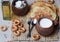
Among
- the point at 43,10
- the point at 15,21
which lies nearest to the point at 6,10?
the point at 15,21

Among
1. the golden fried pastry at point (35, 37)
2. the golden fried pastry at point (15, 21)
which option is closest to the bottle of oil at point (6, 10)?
the golden fried pastry at point (15, 21)

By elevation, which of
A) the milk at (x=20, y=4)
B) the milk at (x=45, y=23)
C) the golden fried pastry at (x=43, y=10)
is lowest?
the milk at (x=45, y=23)

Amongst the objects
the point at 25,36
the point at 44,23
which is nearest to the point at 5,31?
the point at 25,36

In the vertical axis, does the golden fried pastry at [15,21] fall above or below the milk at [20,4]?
below

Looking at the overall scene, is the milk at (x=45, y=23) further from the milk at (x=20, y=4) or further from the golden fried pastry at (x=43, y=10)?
the milk at (x=20, y=4)

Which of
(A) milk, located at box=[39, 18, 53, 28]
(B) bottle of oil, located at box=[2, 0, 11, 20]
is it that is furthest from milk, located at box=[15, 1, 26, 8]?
(A) milk, located at box=[39, 18, 53, 28]

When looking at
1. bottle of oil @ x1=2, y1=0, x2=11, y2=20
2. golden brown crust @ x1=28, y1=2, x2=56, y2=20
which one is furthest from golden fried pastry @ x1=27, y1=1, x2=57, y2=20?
bottle of oil @ x1=2, y1=0, x2=11, y2=20

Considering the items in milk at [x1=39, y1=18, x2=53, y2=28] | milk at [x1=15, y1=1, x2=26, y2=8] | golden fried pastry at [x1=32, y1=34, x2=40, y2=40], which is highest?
milk at [x1=15, y1=1, x2=26, y2=8]

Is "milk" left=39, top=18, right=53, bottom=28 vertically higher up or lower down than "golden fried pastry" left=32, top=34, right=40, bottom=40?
higher up

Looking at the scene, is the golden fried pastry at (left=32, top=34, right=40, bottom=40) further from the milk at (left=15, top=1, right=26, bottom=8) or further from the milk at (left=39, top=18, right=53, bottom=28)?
the milk at (left=15, top=1, right=26, bottom=8)

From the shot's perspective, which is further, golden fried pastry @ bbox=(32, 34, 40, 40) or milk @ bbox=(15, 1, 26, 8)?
milk @ bbox=(15, 1, 26, 8)

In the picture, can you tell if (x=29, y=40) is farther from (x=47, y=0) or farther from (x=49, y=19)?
(x=47, y=0)
